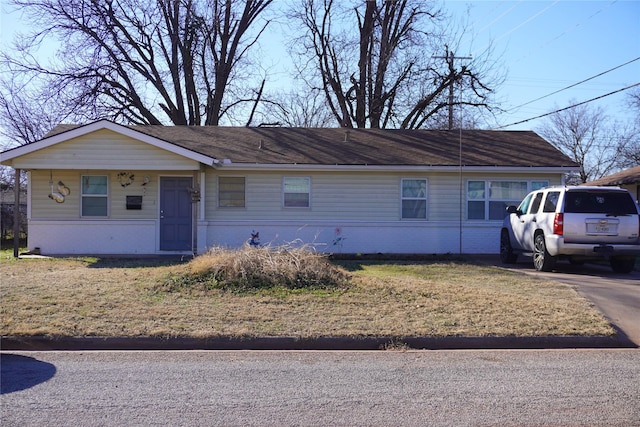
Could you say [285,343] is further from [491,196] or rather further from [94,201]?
[491,196]

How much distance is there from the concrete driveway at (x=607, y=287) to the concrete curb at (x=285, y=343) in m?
1.44

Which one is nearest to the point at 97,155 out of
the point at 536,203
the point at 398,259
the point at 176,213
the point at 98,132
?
the point at 98,132

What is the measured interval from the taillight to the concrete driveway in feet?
3.22

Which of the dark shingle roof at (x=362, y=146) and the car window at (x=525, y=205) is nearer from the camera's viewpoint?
the car window at (x=525, y=205)

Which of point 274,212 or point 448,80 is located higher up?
point 448,80

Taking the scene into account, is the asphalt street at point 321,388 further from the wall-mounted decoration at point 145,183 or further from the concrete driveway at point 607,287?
the wall-mounted decoration at point 145,183

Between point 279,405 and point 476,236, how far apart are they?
13819mm

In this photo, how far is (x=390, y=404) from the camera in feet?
17.3

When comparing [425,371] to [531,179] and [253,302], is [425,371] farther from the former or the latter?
[531,179]

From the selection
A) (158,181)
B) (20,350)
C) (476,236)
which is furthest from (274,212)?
(20,350)

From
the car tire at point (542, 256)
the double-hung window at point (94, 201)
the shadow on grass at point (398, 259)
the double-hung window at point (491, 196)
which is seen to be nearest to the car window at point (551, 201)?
the car tire at point (542, 256)

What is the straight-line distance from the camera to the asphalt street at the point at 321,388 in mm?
4945

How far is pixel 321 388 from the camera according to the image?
5727 mm

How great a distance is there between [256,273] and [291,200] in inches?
295
